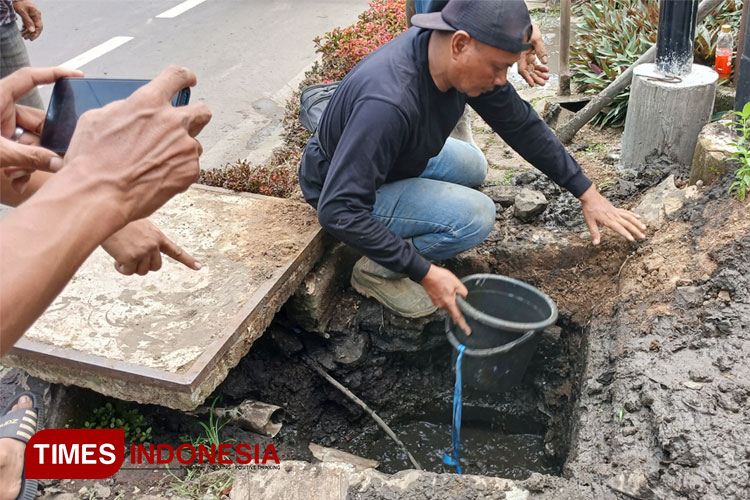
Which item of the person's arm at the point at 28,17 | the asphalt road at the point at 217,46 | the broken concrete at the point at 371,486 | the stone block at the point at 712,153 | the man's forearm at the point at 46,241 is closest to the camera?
the man's forearm at the point at 46,241

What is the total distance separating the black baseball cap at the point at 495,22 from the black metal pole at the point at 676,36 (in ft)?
6.09

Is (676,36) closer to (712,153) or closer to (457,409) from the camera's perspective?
(712,153)

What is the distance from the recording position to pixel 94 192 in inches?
49.2

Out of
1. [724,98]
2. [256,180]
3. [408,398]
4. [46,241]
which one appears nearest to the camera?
[46,241]

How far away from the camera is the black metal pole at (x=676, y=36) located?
3924mm

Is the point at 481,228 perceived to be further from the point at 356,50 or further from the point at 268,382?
the point at 356,50

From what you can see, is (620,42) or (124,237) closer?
(124,237)

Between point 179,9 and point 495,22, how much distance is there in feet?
26.4

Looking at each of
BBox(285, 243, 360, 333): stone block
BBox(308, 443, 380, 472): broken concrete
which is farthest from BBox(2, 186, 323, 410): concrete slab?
BBox(308, 443, 380, 472): broken concrete

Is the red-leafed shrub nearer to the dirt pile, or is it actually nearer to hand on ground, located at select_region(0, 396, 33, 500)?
hand on ground, located at select_region(0, 396, 33, 500)

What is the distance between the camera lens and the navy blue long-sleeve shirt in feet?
8.73

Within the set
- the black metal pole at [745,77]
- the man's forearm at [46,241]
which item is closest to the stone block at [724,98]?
the black metal pole at [745,77]

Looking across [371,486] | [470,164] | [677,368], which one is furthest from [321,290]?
[677,368]

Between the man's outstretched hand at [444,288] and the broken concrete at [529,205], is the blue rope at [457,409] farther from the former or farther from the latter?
the broken concrete at [529,205]
